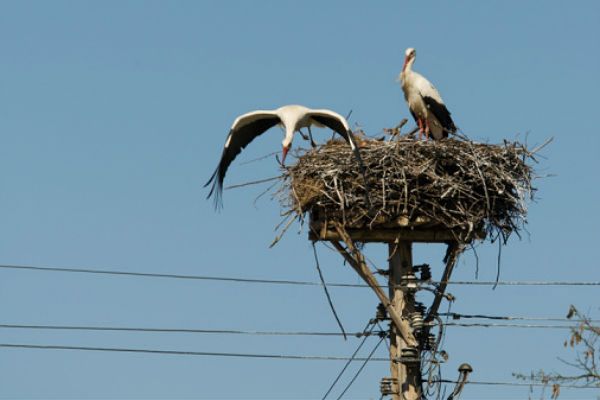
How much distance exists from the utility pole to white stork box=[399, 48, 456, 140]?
11.6 ft

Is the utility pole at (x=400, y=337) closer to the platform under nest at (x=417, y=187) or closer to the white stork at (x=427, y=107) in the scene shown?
the platform under nest at (x=417, y=187)

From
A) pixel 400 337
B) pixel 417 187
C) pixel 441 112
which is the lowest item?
pixel 400 337

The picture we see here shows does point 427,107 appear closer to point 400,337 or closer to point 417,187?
point 417,187

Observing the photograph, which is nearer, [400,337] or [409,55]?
[400,337]

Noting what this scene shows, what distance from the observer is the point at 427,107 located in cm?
1584

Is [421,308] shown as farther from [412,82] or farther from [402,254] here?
[412,82]

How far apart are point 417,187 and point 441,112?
3.21 m

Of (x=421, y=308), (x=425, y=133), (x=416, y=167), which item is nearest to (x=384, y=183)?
(x=416, y=167)

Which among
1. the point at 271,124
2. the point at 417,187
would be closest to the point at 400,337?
the point at 417,187

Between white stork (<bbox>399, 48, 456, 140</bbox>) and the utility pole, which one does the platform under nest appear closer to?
the utility pole

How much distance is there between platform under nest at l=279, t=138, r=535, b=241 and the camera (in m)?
12.4

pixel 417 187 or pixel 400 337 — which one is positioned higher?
pixel 417 187

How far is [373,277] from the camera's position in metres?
12.2

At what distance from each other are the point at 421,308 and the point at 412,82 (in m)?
4.65
